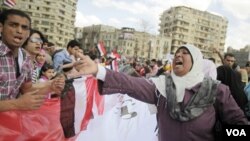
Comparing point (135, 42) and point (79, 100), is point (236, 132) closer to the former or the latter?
point (79, 100)

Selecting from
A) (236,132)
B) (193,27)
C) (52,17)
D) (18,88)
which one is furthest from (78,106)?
(193,27)

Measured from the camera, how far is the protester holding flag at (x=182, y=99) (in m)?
3.08

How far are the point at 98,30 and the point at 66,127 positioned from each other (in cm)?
12693

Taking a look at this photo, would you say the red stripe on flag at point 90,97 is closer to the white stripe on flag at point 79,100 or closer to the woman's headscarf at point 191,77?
the white stripe on flag at point 79,100

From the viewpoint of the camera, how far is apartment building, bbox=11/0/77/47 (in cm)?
9725

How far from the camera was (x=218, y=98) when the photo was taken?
3172mm

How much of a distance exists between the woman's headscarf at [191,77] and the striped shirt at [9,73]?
1.37 meters

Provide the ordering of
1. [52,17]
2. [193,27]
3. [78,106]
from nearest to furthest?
[78,106] → [52,17] → [193,27]

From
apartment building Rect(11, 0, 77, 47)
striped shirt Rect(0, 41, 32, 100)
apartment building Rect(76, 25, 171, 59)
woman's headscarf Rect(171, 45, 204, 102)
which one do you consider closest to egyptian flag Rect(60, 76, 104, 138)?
striped shirt Rect(0, 41, 32, 100)

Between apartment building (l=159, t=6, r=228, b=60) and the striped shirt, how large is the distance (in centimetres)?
11643

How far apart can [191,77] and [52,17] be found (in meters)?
100

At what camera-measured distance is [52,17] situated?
328 feet

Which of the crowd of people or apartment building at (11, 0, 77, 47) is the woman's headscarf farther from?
apartment building at (11, 0, 77, 47)

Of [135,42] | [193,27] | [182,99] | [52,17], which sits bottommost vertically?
[182,99]
